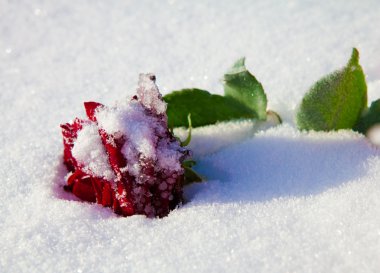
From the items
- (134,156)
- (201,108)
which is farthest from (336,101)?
(134,156)

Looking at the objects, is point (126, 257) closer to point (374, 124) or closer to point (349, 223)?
point (349, 223)

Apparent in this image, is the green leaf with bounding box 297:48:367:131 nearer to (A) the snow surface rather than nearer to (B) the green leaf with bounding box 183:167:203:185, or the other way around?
(A) the snow surface

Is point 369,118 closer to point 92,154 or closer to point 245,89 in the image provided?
point 245,89

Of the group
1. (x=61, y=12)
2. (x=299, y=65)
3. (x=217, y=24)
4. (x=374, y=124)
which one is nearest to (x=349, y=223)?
(x=374, y=124)

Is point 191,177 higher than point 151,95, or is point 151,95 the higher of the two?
point 151,95

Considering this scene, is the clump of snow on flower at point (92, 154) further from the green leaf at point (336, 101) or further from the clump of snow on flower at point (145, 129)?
the green leaf at point (336, 101)

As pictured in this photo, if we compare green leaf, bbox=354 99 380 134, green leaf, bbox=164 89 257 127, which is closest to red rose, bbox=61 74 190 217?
green leaf, bbox=164 89 257 127

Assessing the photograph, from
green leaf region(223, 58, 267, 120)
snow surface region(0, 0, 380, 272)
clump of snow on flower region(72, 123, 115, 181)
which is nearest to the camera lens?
snow surface region(0, 0, 380, 272)
